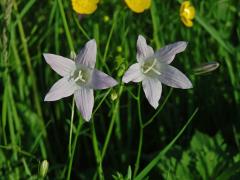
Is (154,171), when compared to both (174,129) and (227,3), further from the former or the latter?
(227,3)

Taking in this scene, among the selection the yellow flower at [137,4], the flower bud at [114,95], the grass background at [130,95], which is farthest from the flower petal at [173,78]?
the grass background at [130,95]

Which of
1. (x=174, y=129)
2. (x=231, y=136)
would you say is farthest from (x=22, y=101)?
(x=231, y=136)

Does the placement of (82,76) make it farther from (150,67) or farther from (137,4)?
(137,4)

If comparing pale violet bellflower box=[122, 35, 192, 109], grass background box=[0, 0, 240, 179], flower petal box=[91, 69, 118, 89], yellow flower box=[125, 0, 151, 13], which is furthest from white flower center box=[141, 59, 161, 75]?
grass background box=[0, 0, 240, 179]

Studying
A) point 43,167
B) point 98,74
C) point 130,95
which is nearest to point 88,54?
point 98,74

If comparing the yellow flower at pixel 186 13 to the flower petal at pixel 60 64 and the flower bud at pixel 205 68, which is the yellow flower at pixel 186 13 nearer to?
the flower bud at pixel 205 68
